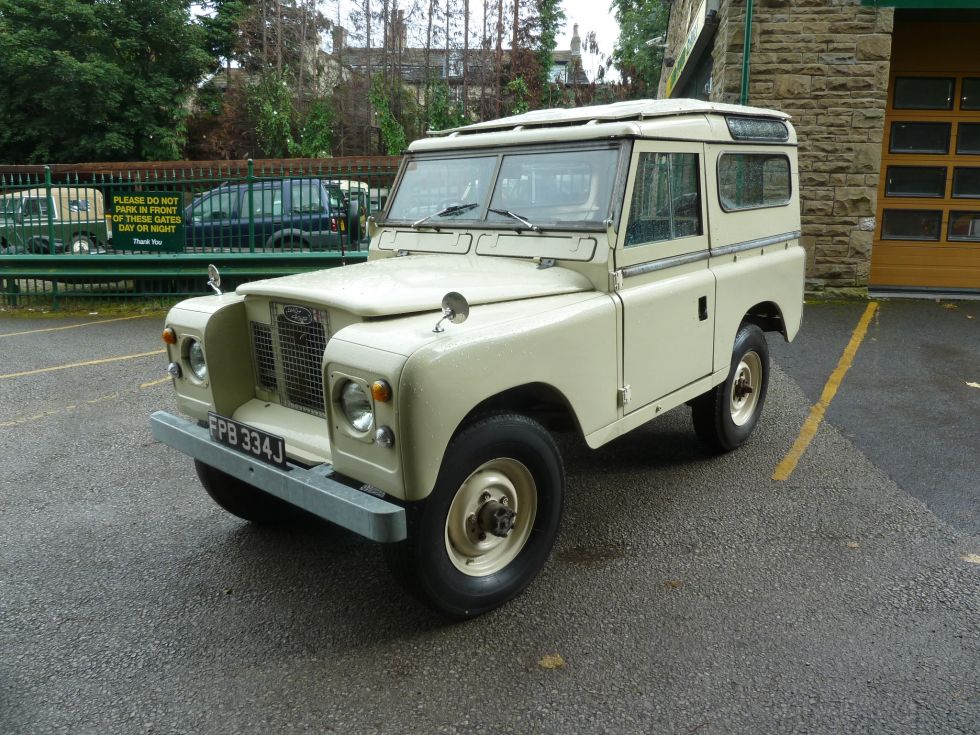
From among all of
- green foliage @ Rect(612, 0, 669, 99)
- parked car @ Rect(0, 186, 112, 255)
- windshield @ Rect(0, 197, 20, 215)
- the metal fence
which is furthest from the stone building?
green foliage @ Rect(612, 0, 669, 99)

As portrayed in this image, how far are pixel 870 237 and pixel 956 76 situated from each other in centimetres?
252

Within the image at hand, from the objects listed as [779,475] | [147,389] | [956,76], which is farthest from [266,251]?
[956,76]

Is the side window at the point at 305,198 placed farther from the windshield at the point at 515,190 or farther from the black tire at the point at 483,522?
the black tire at the point at 483,522

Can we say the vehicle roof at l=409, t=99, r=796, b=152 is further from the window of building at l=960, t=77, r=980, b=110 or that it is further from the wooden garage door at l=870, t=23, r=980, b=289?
the window of building at l=960, t=77, r=980, b=110

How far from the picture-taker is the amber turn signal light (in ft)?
9.22

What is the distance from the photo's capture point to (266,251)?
1082 cm

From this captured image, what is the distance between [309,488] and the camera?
298 centimetres

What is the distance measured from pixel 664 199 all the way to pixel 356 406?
84.7 inches

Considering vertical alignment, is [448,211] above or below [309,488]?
above

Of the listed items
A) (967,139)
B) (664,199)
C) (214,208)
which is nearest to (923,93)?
(967,139)

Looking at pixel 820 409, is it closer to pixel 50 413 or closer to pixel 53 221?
pixel 50 413

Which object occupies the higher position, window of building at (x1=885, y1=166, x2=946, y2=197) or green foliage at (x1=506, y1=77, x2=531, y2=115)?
green foliage at (x1=506, y1=77, x2=531, y2=115)

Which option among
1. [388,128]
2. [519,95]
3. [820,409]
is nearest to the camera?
[820,409]

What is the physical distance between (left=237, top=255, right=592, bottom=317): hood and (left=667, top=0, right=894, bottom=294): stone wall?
789 centimetres
